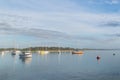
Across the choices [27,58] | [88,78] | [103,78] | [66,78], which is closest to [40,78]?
[66,78]

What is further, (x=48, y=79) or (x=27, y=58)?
(x=27, y=58)

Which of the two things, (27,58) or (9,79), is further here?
(27,58)

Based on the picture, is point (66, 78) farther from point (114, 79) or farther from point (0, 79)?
point (0, 79)

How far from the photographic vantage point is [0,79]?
2514 inches

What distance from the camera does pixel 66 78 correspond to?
217 ft

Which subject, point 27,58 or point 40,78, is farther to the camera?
point 27,58

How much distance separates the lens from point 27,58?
164750 mm

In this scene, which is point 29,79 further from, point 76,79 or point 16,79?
point 76,79

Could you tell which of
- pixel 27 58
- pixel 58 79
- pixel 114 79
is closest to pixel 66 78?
pixel 58 79

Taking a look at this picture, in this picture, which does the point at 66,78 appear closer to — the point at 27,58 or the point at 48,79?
the point at 48,79

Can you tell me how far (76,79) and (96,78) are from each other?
5.98m

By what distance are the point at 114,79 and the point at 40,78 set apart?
845 inches

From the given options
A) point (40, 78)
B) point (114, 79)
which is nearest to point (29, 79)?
point (40, 78)

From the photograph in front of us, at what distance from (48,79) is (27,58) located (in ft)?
336
